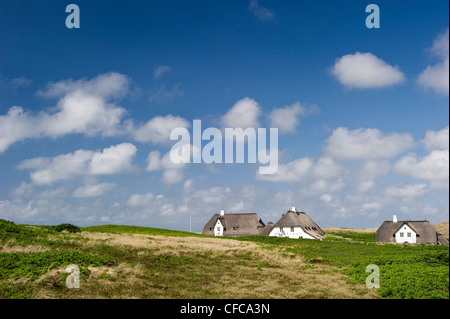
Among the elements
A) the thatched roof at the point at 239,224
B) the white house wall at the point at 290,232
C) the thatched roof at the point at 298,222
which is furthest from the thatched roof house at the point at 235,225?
the thatched roof at the point at 298,222

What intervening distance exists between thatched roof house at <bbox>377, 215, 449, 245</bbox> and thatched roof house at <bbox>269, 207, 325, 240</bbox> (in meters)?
12.1

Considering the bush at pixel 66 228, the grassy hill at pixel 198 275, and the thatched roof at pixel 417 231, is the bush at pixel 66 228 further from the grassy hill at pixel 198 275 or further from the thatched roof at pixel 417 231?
Result: the thatched roof at pixel 417 231

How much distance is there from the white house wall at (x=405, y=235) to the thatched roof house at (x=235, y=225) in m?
26.3

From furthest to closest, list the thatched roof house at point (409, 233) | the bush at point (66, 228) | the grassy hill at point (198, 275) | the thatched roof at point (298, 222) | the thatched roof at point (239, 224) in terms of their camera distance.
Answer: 1. the thatched roof at point (239, 224)
2. the thatched roof at point (298, 222)
3. the thatched roof house at point (409, 233)
4. the bush at point (66, 228)
5. the grassy hill at point (198, 275)

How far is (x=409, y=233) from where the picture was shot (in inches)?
2805

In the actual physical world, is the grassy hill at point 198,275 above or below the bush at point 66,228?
below

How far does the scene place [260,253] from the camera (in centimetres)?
3906

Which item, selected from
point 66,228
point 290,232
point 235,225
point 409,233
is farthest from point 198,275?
point 235,225

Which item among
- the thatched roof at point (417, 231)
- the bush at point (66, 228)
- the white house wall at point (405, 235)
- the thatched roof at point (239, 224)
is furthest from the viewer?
the thatched roof at point (239, 224)

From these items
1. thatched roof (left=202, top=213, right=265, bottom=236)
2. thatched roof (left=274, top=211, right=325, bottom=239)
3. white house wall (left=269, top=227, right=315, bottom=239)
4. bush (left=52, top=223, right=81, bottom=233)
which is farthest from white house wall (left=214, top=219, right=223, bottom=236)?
bush (left=52, top=223, right=81, bottom=233)

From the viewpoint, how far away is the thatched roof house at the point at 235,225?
82938 millimetres
